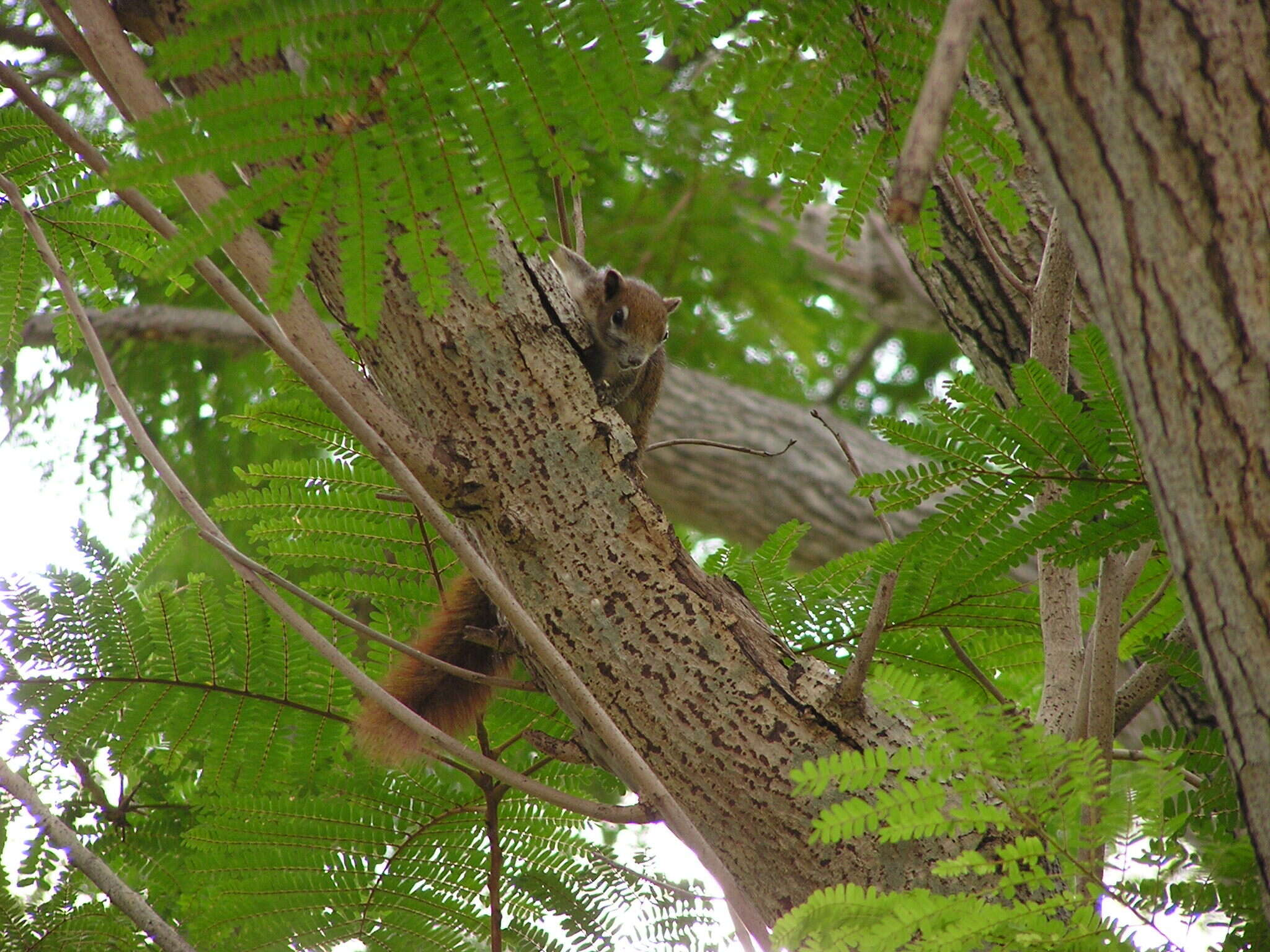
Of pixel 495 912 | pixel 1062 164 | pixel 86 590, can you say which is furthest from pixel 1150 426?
pixel 86 590

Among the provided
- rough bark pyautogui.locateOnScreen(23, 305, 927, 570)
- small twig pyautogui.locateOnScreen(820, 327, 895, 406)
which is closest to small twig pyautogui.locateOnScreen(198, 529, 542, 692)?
rough bark pyautogui.locateOnScreen(23, 305, 927, 570)

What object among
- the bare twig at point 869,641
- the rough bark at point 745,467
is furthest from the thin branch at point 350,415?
the rough bark at point 745,467

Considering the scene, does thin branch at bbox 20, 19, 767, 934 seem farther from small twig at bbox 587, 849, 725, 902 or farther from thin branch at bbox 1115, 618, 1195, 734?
thin branch at bbox 1115, 618, 1195, 734

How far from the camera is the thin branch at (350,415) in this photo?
4.37 ft

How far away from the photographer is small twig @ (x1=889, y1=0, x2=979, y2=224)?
71 cm

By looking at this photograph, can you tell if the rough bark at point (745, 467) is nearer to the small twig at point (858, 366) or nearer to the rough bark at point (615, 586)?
the small twig at point (858, 366)

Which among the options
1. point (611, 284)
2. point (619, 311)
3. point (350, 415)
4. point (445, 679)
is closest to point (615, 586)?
point (350, 415)

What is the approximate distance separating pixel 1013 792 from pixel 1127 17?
0.76 meters

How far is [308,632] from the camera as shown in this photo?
4.83 ft

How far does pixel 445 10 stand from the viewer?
4.41 feet

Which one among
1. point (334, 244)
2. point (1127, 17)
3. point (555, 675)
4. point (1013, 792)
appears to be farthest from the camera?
point (334, 244)

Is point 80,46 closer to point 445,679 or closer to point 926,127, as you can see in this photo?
point 445,679

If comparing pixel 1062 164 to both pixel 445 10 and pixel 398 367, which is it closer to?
pixel 445 10

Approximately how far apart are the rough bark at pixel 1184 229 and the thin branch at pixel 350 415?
0.63 m
